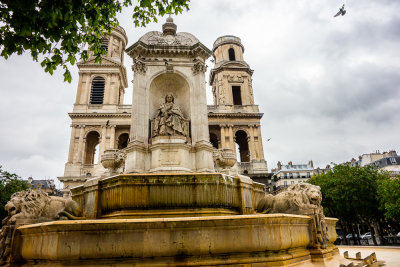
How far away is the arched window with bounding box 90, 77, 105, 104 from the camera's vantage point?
3716 centimetres

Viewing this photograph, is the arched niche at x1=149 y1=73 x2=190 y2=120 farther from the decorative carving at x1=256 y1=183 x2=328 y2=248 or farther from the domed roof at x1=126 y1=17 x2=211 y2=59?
the decorative carving at x1=256 y1=183 x2=328 y2=248

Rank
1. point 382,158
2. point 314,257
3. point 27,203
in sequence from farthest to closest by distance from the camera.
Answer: point 382,158 → point 27,203 → point 314,257

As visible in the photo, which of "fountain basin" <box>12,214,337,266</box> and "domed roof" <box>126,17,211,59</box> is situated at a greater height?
"domed roof" <box>126,17,211,59</box>

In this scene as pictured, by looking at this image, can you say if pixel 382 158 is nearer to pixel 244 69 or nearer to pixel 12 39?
pixel 244 69

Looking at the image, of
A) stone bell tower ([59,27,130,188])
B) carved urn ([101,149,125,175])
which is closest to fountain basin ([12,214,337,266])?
carved urn ([101,149,125,175])

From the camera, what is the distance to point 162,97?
1070cm

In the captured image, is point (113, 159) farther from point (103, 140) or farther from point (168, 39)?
point (103, 140)

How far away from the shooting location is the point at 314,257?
5.22 m

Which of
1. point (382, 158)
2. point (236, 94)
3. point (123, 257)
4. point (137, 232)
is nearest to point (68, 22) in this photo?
point (137, 232)

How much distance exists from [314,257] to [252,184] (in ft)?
9.49

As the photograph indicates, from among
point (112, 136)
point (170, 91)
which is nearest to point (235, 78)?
point (112, 136)

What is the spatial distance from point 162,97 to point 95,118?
27.3 metres

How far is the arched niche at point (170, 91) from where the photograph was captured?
10352mm

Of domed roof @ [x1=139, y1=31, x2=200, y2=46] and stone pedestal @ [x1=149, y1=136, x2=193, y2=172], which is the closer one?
stone pedestal @ [x1=149, y1=136, x2=193, y2=172]
